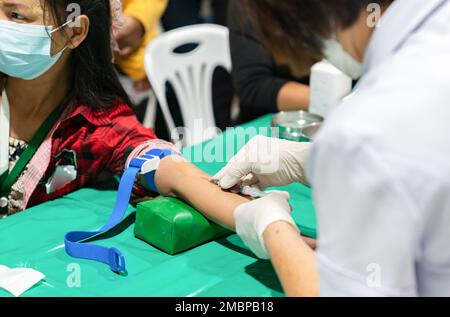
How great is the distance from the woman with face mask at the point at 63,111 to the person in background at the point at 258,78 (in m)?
0.68

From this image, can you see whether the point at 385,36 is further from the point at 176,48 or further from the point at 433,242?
the point at 176,48

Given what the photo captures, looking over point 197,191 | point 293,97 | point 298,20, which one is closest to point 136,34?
point 293,97

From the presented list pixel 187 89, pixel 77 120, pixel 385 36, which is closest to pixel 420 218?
pixel 385 36

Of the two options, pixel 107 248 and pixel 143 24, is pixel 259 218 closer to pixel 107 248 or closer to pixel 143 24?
pixel 107 248

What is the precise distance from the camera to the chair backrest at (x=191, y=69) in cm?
239

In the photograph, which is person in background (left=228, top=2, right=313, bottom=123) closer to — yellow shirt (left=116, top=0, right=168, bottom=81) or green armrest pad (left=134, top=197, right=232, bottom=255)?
yellow shirt (left=116, top=0, right=168, bottom=81)

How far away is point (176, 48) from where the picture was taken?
2.64 metres

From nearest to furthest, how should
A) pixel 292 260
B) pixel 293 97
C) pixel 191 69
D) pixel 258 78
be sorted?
pixel 292 260
pixel 293 97
pixel 258 78
pixel 191 69

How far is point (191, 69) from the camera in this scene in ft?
8.46

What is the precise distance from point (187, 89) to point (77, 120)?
1.03m

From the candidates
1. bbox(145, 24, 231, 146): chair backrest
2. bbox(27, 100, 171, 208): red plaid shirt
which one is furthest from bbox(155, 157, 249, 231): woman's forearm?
bbox(145, 24, 231, 146): chair backrest

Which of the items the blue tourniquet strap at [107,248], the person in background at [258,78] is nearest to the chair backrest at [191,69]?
the person in background at [258,78]

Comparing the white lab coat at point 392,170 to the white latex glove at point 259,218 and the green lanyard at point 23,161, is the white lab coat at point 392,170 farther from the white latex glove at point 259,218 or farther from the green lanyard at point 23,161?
the green lanyard at point 23,161

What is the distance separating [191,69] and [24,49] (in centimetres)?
118
